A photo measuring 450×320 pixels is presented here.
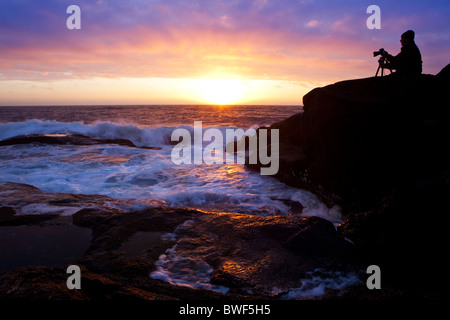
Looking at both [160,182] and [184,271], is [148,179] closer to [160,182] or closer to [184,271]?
[160,182]

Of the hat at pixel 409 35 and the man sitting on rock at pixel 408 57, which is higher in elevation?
the hat at pixel 409 35

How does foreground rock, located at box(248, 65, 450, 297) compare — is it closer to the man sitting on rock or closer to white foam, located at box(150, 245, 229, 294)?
the man sitting on rock

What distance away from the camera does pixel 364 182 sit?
5215 mm

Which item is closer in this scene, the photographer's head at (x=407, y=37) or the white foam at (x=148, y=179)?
Result: the photographer's head at (x=407, y=37)

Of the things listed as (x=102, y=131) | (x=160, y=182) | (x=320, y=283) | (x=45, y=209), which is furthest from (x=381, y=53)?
(x=102, y=131)

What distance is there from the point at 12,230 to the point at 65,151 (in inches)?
387

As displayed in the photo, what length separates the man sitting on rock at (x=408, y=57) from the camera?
5.89 m

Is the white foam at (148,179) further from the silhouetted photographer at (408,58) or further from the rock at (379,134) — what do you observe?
the silhouetted photographer at (408,58)

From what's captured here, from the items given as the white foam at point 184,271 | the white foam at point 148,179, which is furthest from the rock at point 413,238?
the white foam at point 148,179

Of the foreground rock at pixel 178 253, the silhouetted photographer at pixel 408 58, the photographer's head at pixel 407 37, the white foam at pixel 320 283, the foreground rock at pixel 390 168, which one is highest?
the photographer's head at pixel 407 37

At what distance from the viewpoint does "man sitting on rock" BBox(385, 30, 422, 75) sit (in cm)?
589

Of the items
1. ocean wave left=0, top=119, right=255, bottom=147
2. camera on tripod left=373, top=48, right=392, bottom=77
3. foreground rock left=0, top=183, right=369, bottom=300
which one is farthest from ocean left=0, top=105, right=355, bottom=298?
ocean wave left=0, top=119, right=255, bottom=147

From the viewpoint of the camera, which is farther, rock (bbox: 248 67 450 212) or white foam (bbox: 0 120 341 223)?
white foam (bbox: 0 120 341 223)
